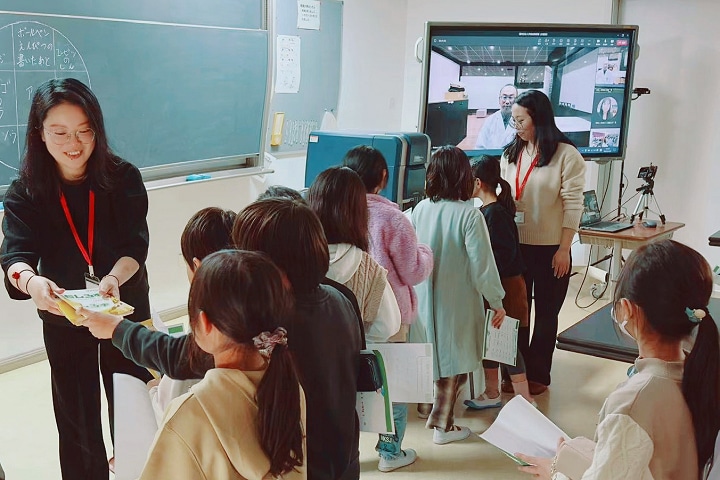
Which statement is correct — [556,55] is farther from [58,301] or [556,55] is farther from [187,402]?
[187,402]

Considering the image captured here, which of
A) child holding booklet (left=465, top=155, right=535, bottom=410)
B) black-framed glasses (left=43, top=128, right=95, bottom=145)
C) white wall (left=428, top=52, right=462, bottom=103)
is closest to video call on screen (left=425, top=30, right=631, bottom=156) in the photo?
white wall (left=428, top=52, right=462, bottom=103)

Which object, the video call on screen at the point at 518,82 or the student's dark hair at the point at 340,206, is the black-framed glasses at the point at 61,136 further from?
the video call on screen at the point at 518,82

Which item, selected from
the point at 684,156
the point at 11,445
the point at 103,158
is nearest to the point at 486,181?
the point at 103,158

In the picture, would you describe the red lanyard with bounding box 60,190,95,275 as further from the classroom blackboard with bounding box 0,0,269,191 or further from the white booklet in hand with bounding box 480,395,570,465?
the classroom blackboard with bounding box 0,0,269,191

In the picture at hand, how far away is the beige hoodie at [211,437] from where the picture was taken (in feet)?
4.07

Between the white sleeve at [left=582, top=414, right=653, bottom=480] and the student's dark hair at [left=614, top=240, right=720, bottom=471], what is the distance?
0.42 feet

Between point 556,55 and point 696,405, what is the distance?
361 centimetres

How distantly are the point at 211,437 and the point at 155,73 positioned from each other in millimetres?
3241

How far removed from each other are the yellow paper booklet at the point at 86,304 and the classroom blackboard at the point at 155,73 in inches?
72.4

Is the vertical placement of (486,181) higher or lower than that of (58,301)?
higher

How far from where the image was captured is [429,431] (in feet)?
10.9

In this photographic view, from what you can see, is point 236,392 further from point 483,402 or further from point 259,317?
point 483,402

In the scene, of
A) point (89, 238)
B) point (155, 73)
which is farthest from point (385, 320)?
point (155, 73)

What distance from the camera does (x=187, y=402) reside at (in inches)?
49.2
